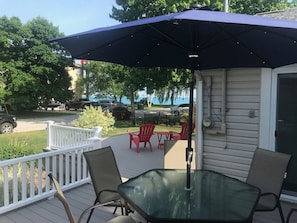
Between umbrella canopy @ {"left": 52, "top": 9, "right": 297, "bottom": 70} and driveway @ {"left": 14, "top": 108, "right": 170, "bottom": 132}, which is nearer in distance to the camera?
umbrella canopy @ {"left": 52, "top": 9, "right": 297, "bottom": 70}

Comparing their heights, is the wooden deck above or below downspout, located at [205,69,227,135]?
below

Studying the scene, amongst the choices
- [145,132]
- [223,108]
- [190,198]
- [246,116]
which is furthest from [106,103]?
[190,198]

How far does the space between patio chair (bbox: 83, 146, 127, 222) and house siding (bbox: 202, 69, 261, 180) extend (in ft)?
7.36

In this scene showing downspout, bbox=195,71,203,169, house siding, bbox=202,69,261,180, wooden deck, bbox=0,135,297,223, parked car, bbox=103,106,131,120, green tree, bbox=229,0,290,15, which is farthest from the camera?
parked car, bbox=103,106,131,120

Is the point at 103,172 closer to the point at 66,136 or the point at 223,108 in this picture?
the point at 223,108

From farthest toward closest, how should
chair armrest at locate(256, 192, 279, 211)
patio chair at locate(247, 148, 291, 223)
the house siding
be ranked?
the house siding < patio chair at locate(247, 148, 291, 223) < chair armrest at locate(256, 192, 279, 211)

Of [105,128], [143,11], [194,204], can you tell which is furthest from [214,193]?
[143,11]

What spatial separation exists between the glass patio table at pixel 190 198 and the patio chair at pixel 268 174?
47 centimetres

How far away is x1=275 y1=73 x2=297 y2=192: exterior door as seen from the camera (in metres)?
4.11

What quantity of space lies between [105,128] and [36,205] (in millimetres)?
7438

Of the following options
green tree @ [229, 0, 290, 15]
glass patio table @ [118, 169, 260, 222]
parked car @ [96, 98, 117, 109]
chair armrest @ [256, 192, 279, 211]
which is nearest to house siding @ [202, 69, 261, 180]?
chair armrest @ [256, 192, 279, 211]

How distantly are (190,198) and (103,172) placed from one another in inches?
50.7

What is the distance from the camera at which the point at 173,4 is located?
1258cm

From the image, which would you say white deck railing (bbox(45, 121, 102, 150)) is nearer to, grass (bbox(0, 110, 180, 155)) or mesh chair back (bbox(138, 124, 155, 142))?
grass (bbox(0, 110, 180, 155))
